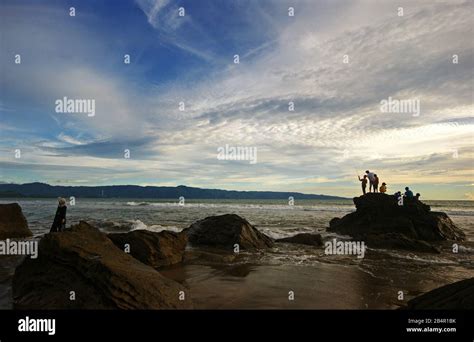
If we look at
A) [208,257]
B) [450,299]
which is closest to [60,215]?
[208,257]

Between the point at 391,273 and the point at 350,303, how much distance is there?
4.50m

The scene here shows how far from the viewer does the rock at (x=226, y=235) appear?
1623 centimetres

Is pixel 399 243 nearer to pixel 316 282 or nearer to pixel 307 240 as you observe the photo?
pixel 307 240

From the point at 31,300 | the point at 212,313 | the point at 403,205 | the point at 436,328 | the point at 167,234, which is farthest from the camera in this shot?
the point at 403,205

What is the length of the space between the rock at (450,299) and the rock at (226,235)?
10111mm

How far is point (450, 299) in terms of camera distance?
231 inches

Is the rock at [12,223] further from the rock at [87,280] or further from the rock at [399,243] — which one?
the rock at [399,243]

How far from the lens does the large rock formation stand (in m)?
21.4

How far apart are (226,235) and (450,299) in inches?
458

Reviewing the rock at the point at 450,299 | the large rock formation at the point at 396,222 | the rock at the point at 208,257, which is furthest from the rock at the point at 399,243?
the rock at the point at 450,299

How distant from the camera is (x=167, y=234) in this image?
1289 centimetres

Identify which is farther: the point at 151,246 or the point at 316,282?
the point at 151,246

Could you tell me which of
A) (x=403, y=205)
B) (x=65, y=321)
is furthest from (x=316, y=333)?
(x=403, y=205)

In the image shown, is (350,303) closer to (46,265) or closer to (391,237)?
(46,265)
